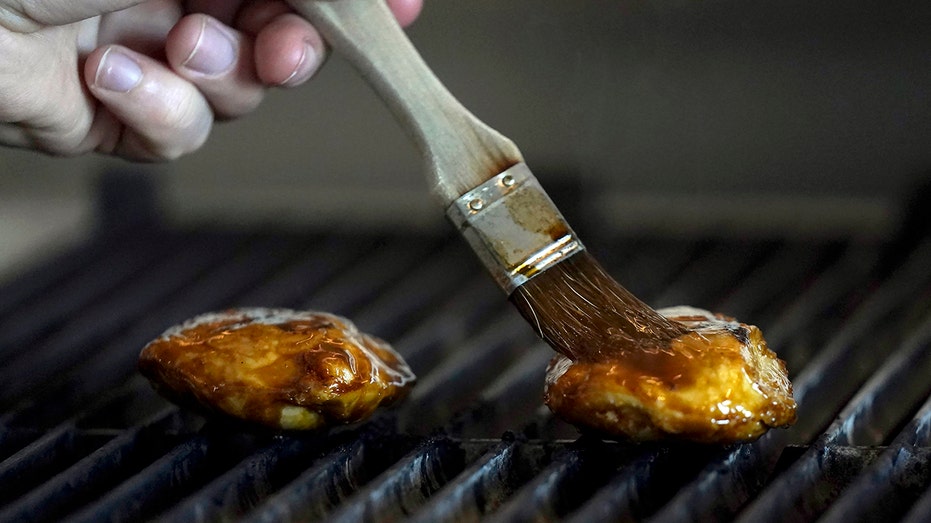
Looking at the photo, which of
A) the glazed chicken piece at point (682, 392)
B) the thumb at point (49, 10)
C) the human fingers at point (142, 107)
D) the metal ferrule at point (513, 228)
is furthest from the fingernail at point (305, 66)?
the glazed chicken piece at point (682, 392)

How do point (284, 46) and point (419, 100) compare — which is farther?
point (284, 46)

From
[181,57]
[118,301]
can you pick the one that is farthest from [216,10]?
[118,301]

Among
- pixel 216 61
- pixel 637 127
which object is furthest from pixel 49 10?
pixel 637 127

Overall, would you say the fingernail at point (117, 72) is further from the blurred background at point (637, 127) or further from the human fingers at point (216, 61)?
the blurred background at point (637, 127)

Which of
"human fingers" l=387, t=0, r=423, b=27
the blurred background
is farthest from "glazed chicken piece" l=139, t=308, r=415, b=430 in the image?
the blurred background

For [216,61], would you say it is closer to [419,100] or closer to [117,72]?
[117,72]

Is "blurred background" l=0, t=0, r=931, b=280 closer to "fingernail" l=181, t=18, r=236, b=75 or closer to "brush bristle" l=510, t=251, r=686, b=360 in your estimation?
"fingernail" l=181, t=18, r=236, b=75
